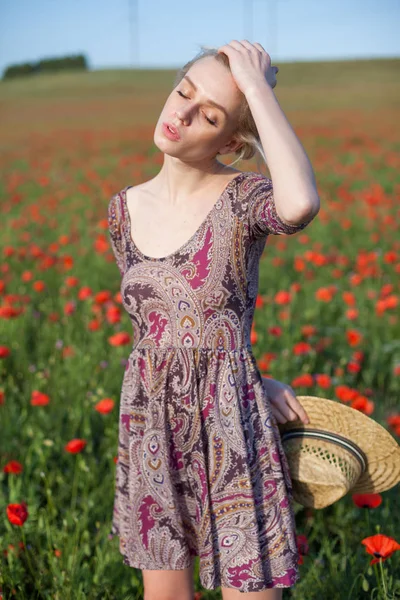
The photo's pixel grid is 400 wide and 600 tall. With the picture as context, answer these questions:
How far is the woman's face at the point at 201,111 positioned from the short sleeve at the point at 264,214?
15cm

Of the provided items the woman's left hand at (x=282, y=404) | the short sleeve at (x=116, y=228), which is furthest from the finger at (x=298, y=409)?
the short sleeve at (x=116, y=228)

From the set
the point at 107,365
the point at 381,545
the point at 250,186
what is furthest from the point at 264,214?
the point at 107,365

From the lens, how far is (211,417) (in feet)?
5.50

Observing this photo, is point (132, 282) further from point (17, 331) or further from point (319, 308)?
point (319, 308)

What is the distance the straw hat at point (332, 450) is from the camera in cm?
180

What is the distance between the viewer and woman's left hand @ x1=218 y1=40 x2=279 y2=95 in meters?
1.55

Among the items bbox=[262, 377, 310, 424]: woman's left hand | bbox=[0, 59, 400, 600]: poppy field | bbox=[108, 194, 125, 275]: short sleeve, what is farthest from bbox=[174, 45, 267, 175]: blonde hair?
bbox=[262, 377, 310, 424]: woman's left hand

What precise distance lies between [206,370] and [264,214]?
40 centimetres

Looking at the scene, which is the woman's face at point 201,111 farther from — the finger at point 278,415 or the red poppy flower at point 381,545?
the red poppy flower at point 381,545

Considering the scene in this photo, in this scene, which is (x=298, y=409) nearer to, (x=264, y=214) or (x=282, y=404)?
(x=282, y=404)

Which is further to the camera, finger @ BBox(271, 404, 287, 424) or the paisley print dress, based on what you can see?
finger @ BBox(271, 404, 287, 424)

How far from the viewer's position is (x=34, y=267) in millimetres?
5367

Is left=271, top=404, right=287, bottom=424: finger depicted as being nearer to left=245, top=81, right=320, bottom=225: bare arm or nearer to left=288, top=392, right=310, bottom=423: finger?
left=288, top=392, right=310, bottom=423: finger

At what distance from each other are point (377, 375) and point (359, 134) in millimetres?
11321
